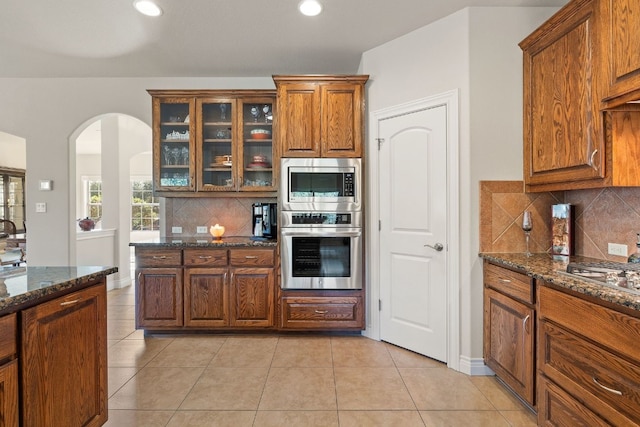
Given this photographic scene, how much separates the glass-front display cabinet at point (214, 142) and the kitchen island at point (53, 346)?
1872 mm

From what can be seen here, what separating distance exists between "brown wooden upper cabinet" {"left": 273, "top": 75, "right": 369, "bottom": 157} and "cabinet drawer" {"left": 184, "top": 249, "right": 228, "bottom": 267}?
43.6 inches

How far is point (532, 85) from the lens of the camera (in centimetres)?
230

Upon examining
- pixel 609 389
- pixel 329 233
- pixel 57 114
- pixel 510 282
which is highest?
pixel 57 114

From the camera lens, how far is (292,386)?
2.30m

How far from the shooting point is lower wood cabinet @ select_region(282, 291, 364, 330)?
310cm

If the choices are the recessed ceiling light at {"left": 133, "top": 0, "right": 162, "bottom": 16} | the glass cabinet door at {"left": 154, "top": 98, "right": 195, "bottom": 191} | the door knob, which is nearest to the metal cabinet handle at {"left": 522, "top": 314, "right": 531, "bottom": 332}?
the door knob

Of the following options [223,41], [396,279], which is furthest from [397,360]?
[223,41]

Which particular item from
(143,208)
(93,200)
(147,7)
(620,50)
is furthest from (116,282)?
(620,50)

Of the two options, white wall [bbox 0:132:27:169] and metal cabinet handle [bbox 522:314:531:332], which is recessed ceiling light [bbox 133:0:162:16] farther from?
white wall [bbox 0:132:27:169]

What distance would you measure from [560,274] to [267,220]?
97.5 inches

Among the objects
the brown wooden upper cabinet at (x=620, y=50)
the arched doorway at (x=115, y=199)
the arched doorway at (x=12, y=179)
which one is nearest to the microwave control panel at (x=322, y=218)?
the brown wooden upper cabinet at (x=620, y=50)

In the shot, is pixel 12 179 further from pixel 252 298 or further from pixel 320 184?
pixel 320 184

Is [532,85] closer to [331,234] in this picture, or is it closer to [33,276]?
[331,234]

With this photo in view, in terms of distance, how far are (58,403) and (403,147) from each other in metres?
2.68
